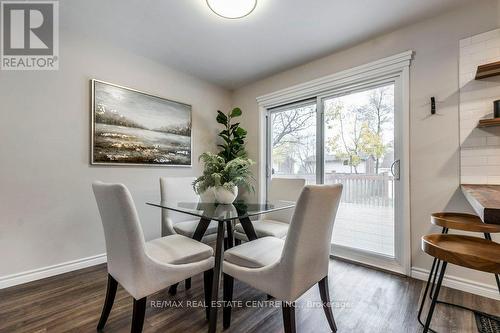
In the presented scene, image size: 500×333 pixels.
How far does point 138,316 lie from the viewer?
3.75ft

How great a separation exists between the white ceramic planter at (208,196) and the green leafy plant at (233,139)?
4.46 feet


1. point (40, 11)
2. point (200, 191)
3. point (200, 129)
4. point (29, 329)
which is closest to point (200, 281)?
point (200, 191)

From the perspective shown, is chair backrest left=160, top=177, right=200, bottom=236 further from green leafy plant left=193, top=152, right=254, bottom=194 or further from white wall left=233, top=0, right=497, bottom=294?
white wall left=233, top=0, right=497, bottom=294

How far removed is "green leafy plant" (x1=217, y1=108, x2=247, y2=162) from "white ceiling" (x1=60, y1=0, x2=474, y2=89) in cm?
84

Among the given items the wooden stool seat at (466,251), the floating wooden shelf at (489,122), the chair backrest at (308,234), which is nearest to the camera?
the wooden stool seat at (466,251)

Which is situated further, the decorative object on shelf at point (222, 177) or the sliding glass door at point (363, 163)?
the sliding glass door at point (363, 163)

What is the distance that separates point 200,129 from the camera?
344cm

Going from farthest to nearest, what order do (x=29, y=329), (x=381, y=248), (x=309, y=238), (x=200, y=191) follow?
(x=381, y=248) < (x=200, y=191) < (x=29, y=329) < (x=309, y=238)

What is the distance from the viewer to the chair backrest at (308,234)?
A: 3.53 feet

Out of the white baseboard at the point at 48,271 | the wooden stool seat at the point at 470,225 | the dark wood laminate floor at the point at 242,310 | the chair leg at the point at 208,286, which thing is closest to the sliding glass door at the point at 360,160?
the dark wood laminate floor at the point at 242,310

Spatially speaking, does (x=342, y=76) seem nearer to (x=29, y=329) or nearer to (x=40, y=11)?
(x=40, y=11)

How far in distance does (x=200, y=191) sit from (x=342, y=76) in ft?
6.91

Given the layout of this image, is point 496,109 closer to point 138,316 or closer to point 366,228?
point 366,228

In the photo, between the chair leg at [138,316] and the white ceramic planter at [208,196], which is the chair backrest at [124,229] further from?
the white ceramic planter at [208,196]
